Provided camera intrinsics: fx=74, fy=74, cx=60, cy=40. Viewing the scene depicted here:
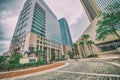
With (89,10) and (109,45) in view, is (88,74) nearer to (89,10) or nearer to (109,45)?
(109,45)

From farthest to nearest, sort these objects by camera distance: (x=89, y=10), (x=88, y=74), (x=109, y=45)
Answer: (x=89, y=10)
(x=109, y=45)
(x=88, y=74)

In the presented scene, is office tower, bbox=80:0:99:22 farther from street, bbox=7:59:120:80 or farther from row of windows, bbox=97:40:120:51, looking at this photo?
street, bbox=7:59:120:80

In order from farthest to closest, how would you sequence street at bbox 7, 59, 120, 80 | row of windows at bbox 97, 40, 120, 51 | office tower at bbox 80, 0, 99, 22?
office tower at bbox 80, 0, 99, 22, row of windows at bbox 97, 40, 120, 51, street at bbox 7, 59, 120, 80

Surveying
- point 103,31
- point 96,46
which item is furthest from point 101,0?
point 103,31

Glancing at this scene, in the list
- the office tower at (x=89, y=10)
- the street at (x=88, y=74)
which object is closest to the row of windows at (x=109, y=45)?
the office tower at (x=89, y=10)

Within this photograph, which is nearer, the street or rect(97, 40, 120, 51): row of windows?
the street

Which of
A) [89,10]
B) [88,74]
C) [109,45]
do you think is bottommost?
[88,74]

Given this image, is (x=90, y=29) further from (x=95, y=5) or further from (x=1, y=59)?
(x=1, y=59)

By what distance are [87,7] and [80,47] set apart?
160 feet

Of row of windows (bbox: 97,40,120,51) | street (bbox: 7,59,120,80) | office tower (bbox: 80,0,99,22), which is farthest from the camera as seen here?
office tower (bbox: 80,0,99,22)

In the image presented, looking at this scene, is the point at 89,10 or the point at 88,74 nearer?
the point at 88,74

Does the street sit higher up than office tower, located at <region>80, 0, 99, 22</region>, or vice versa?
office tower, located at <region>80, 0, 99, 22</region>

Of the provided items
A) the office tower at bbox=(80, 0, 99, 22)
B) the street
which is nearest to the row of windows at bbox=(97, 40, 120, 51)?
the office tower at bbox=(80, 0, 99, 22)

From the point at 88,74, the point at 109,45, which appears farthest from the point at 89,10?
the point at 88,74
